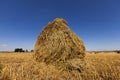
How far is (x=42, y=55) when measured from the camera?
8.16 metres

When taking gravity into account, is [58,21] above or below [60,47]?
above

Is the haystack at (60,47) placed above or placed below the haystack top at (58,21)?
below

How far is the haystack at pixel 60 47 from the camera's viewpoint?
7570 mm

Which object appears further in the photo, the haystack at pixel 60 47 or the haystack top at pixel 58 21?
the haystack top at pixel 58 21

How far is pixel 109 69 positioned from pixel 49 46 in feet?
9.64

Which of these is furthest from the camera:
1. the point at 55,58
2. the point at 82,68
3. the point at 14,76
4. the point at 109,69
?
the point at 55,58

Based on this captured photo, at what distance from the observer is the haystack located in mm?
7570

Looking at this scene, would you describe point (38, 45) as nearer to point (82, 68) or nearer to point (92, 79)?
point (82, 68)

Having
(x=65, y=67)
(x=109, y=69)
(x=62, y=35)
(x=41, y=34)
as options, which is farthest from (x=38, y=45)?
(x=109, y=69)

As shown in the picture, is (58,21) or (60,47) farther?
(58,21)

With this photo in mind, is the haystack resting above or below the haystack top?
below

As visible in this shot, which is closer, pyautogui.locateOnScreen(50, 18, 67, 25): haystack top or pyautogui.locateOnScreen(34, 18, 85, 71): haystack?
pyautogui.locateOnScreen(34, 18, 85, 71): haystack

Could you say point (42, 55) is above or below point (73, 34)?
below

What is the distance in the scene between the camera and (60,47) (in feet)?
25.8
